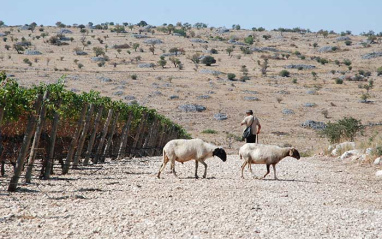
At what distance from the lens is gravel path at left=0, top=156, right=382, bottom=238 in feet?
29.4

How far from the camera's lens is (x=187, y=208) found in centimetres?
1092

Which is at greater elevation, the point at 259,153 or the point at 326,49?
the point at 326,49

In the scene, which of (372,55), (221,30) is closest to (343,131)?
(372,55)

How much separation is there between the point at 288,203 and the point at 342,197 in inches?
91.2

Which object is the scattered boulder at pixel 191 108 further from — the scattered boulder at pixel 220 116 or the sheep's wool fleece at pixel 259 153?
the sheep's wool fleece at pixel 259 153

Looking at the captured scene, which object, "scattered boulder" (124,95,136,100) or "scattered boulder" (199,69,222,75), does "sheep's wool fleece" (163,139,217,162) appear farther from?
"scattered boulder" (199,69,222,75)

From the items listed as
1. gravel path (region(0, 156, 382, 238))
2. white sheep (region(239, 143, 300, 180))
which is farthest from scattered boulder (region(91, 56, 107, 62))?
white sheep (region(239, 143, 300, 180))

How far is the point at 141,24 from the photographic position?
527 feet

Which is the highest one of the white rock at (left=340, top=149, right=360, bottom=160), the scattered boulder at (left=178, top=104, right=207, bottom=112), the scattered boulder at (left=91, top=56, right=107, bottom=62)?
the scattered boulder at (left=91, top=56, right=107, bottom=62)

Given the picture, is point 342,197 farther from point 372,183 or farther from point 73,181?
point 73,181

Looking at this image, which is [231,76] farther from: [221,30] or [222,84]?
[221,30]

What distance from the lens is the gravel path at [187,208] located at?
29.4 ft

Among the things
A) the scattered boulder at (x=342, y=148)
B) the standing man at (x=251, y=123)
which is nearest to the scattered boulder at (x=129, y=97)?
the scattered boulder at (x=342, y=148)

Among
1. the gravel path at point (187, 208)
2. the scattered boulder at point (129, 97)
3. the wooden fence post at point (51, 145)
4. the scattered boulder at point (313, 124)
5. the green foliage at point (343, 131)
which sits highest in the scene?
the scattered boulder at point (129, 97)
